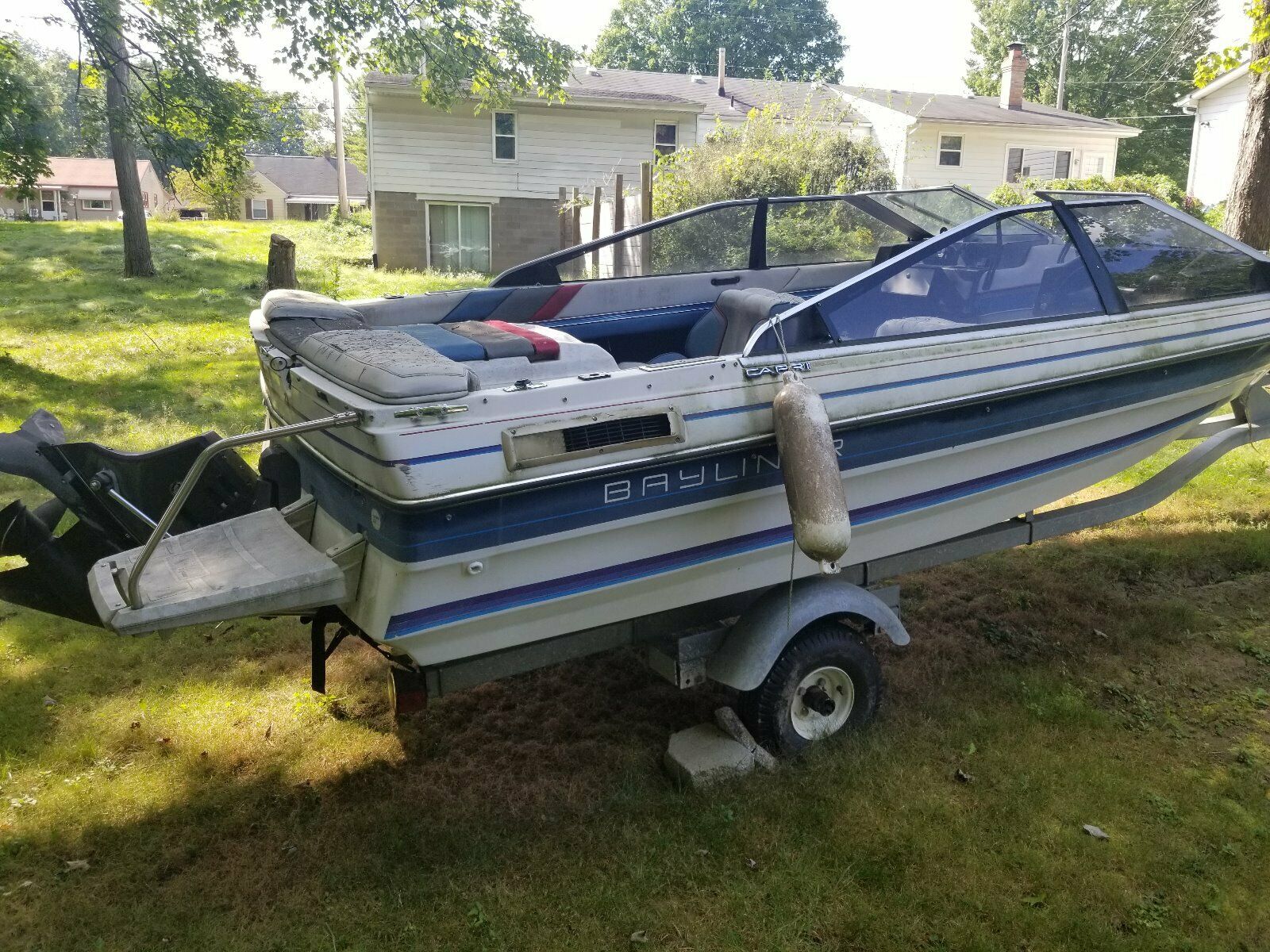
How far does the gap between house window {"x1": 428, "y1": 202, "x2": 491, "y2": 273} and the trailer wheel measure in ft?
57.7

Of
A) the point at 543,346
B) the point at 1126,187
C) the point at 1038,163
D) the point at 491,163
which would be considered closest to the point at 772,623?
the point at 543,346

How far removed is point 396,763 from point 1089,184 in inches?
808

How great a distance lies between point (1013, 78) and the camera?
2739cm

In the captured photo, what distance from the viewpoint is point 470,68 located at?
1085cm

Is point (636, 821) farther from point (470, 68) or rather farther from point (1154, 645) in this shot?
point (470, 68)

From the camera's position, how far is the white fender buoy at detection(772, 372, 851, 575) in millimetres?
3002

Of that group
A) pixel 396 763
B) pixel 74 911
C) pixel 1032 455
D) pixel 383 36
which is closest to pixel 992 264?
pixel 1032 455

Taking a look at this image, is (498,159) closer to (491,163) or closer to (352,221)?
(491,163)

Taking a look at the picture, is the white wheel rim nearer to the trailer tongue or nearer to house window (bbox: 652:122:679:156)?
the trailer tongue

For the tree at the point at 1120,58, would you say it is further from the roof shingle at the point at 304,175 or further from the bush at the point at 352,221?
the roof shingle at the point at 304,175

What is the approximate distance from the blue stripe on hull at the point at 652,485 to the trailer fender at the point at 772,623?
0.45 m

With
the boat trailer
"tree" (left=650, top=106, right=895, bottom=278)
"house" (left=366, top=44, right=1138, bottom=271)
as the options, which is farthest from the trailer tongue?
"house" (left=366, top=44, right=1138, bottom=271)

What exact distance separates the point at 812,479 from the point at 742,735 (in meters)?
1.07

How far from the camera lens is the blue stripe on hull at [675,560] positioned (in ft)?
9.39
